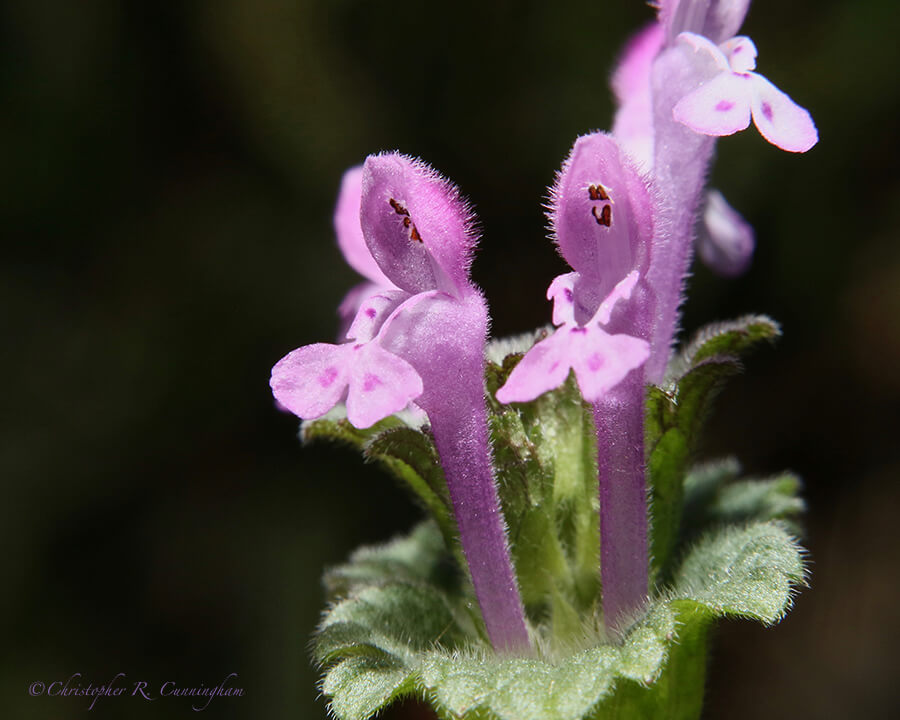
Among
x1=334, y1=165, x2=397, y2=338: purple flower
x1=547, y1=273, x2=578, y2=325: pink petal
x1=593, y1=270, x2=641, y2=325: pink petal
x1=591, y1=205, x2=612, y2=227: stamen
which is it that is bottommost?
x1=334, y1=165, x2=397, y2=338: purple flower

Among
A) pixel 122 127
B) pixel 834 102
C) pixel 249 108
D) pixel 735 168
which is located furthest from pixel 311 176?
pixel 834 102

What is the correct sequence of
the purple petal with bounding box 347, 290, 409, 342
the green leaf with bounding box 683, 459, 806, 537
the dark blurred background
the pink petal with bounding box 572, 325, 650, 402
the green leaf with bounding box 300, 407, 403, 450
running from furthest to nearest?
the dark blurred background → the green leaf with bounding box 683, 459, 806, 537 → the green leaf with bounding box 300, 407, 403, 450 → the purple petal with bounding box 347, 290, 409, 342 → the pink petal with bounding box 572, 325, 650, 402

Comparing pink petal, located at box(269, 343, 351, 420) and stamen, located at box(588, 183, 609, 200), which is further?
stamen, located at box(588, 183, 609, 200)

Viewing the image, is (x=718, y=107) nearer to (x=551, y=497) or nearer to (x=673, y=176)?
(x=673, y=176)

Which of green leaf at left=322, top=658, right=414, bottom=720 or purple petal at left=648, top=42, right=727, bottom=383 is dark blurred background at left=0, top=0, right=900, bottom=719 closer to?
purple petal at left=648, top=42, right=727, bottom=383

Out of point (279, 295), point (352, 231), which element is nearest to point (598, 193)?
point (352, 231)

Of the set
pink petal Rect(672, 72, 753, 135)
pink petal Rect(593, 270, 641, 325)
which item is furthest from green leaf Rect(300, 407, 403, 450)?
pink petal Rect(672, 72, 753, 135)
